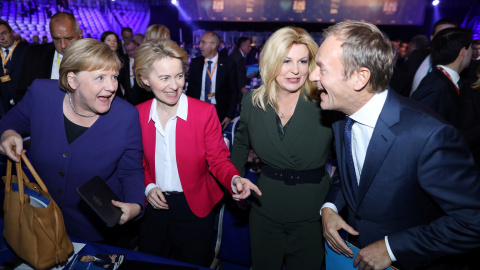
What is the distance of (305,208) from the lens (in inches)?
68.7

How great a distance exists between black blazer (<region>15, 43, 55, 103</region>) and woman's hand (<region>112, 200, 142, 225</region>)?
2.58 metres

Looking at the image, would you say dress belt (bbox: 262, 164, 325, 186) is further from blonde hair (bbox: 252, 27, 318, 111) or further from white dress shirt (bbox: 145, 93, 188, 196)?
white dress shirt (bbox: 145, 93, 188, 196)

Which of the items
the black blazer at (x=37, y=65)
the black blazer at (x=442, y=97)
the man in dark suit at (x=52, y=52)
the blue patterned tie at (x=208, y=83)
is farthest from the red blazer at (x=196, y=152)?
the blue patterned tie at (x=208, y=83)

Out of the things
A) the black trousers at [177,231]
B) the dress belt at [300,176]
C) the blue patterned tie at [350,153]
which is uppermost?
the blue patterned tie at [350,153]

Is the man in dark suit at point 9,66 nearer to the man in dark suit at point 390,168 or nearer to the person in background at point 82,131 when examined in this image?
the person in background at point 82,131

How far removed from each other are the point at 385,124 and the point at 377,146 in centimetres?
9

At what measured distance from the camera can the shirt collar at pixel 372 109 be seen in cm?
130

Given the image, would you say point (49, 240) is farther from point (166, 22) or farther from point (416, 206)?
point (166, 22)

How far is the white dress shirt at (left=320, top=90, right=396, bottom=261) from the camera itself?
1.30 meters

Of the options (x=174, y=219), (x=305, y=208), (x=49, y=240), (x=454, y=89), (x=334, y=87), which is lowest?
(x=174, y=219)

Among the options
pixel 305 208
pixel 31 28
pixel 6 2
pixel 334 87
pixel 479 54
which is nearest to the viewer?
pixel 334 87

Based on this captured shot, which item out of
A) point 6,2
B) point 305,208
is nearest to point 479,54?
point 305,208

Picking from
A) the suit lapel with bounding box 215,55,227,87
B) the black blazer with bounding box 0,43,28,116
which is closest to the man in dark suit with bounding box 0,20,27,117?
the black blazer with bounding box 0,43,28,116

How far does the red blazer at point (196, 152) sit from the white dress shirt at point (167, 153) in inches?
1.0
